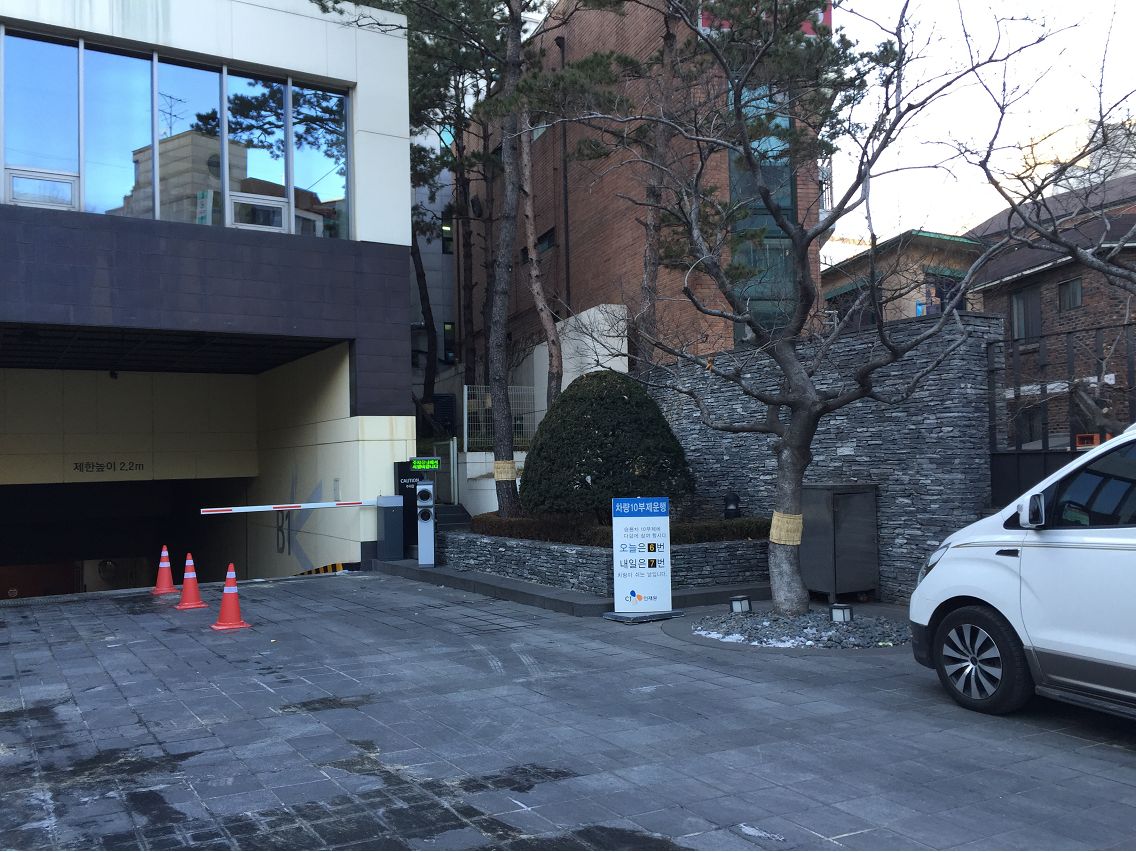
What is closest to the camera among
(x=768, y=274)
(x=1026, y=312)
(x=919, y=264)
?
(x=919, y=264)

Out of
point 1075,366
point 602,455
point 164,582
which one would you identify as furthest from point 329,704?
point 1075,366

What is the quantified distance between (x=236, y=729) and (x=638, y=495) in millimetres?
7075

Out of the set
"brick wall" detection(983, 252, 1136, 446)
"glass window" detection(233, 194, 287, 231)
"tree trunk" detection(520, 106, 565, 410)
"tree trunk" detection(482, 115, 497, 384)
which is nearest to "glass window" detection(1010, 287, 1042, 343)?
"brick wall" detection(983, 252, 1136, 446)

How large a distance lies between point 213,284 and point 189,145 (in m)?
2.43

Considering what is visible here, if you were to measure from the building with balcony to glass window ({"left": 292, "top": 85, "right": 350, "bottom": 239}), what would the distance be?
4 centimetres

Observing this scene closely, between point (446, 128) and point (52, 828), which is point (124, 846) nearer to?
point (52, 828)

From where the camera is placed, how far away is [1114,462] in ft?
20.2

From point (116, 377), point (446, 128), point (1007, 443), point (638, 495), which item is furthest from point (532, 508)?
point (446, 128)

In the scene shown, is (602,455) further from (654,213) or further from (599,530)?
(654,213)

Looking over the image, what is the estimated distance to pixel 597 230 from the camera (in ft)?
74.8

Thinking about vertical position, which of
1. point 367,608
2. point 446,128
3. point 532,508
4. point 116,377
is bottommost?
point 367,608

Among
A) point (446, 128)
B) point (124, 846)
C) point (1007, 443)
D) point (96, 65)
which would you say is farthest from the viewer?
point (446, 128)

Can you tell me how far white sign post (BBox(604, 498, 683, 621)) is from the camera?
10.8 metres

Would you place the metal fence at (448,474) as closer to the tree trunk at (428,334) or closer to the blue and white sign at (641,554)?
the tree trunk at (428,334)
